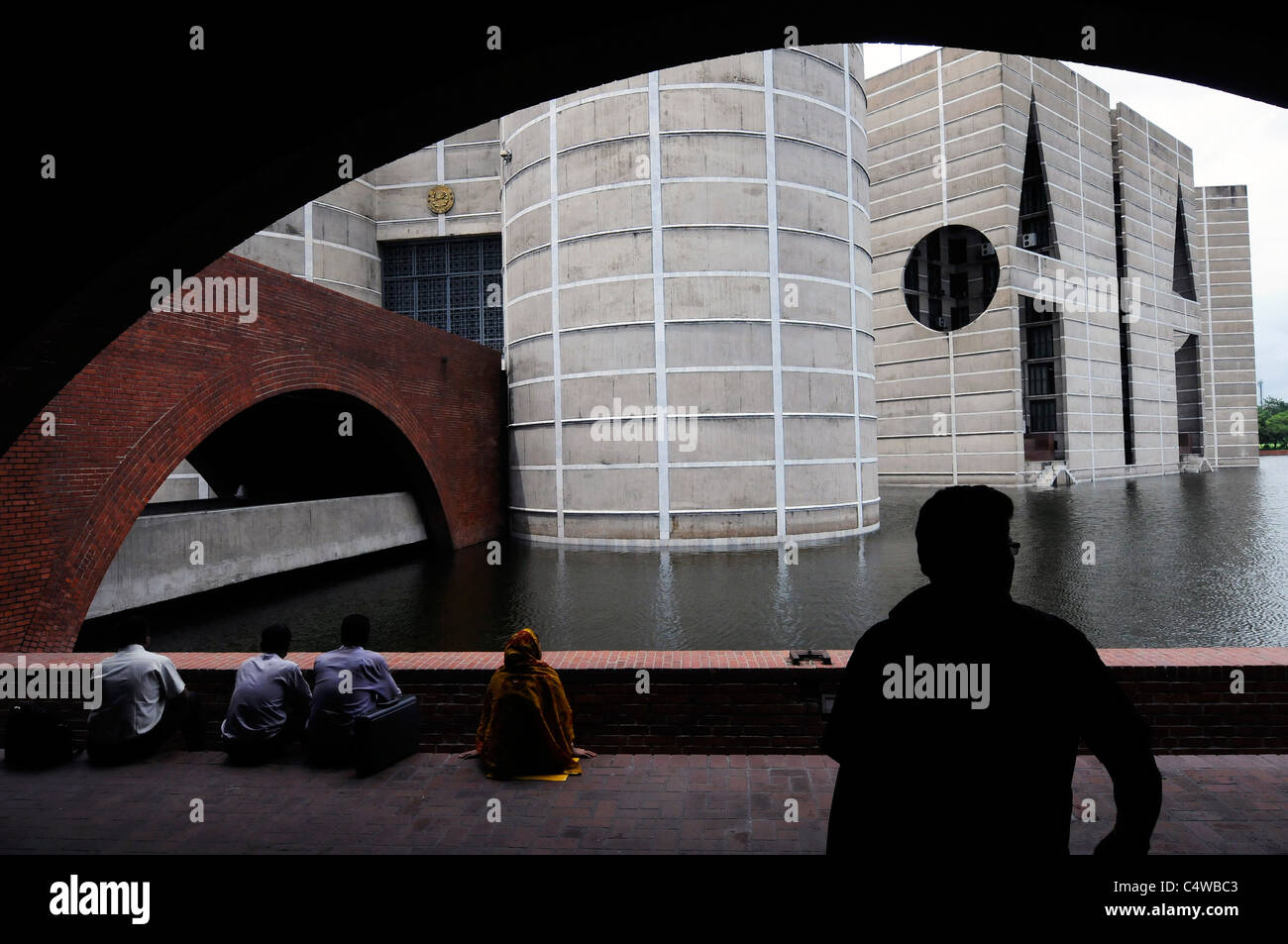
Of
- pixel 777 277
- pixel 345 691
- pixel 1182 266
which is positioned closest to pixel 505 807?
pixel 345 691

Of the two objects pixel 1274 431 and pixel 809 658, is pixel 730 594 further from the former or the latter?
pixel 1274 431

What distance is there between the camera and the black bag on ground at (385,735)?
4.88 meters

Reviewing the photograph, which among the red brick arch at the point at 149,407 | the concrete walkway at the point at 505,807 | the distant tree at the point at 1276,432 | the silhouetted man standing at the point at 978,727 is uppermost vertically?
the distant tree at the point at 1276,432

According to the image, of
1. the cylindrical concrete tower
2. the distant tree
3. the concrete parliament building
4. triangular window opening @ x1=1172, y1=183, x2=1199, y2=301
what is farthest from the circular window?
the distant tree

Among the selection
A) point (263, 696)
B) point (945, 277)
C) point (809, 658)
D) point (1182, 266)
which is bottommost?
point (263, 696)

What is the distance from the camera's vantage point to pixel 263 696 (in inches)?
208

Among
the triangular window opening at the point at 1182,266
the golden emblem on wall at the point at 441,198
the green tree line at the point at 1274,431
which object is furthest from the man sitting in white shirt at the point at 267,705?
the green tree line at the point at 1274,431

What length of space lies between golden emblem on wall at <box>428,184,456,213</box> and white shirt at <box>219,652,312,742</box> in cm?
2707

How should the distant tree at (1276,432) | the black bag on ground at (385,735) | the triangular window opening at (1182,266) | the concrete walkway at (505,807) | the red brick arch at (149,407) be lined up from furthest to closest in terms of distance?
1. the distant tree at (1276,432)
2. the triangular window opening at (1182,266)
3. the red brick arch at (149,407)
4. the black bag on ground at (385,735)
5. the concrete walkway at (505,807)

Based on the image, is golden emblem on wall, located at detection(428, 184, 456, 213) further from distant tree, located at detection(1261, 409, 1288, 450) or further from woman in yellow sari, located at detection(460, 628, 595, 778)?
distant tree, located at detection(1261, 409, 1288, 450)

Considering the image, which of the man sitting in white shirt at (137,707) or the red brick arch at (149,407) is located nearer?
the man sitting in white shirt at (137,707)

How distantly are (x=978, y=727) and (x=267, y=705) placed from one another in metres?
5.12

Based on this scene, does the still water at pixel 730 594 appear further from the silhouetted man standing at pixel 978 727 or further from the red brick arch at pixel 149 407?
the silhouetted man standing at pixel 978 727

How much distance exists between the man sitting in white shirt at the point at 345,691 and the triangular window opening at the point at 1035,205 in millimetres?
43860
